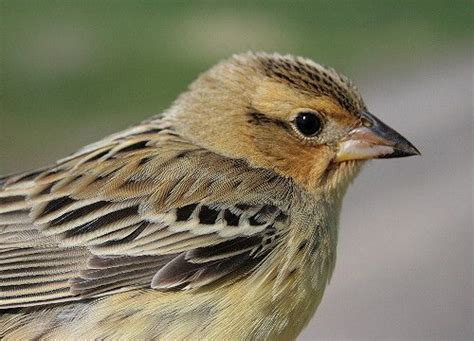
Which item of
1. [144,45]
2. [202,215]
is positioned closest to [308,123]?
[202,215]

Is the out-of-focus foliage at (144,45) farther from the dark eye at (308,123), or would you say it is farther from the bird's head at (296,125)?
the dark eye at (308,123)

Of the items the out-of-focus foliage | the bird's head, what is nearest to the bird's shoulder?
the bird's head

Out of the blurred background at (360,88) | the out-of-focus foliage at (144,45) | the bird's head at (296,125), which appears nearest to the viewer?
the bird's head at (296,125)

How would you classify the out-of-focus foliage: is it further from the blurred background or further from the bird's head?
the bird's head

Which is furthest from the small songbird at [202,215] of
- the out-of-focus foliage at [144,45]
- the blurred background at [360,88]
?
the out-of-focus foliage at [144,45]

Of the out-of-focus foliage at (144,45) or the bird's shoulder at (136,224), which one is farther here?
the out-of-focus foliage at (144,45)

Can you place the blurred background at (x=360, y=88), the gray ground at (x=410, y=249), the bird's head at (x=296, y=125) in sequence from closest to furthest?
the bird's head at (x=296, y=125) < the gray ground at (x=410, y=249) < the blurred background at (x=360, y=88)

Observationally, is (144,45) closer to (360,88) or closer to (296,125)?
(360,88)
